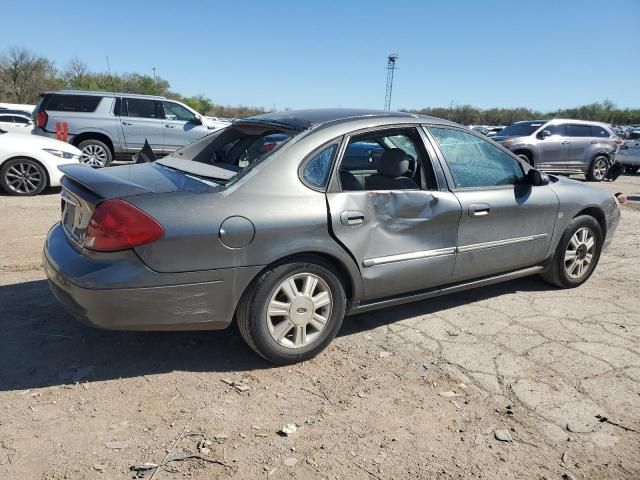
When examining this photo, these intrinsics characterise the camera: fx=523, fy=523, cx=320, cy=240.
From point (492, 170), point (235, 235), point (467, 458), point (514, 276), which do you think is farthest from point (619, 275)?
point (235, 235)

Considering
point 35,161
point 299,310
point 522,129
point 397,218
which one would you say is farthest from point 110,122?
point 522,129

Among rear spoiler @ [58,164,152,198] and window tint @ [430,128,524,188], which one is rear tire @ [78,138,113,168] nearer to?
rear spoiler @ [58,164,152,198]

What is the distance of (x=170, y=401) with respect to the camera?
114 inches

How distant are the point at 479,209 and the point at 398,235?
0.81 metres

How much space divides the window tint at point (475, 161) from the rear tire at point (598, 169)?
13.0 meters

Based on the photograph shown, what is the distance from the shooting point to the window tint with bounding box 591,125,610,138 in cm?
1576

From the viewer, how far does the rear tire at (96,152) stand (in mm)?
11391

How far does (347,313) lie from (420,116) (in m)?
1.65

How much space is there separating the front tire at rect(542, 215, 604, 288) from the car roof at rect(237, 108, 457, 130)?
162cm

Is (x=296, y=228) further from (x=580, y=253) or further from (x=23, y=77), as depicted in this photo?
(x=23, y=77)

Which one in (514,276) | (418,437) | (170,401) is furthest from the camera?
(514,276)

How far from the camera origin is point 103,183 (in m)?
2.99

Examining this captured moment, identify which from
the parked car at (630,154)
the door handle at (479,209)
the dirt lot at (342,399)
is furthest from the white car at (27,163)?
the parked car at (630,154)

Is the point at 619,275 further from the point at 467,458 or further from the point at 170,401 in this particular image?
the point at 170,401
